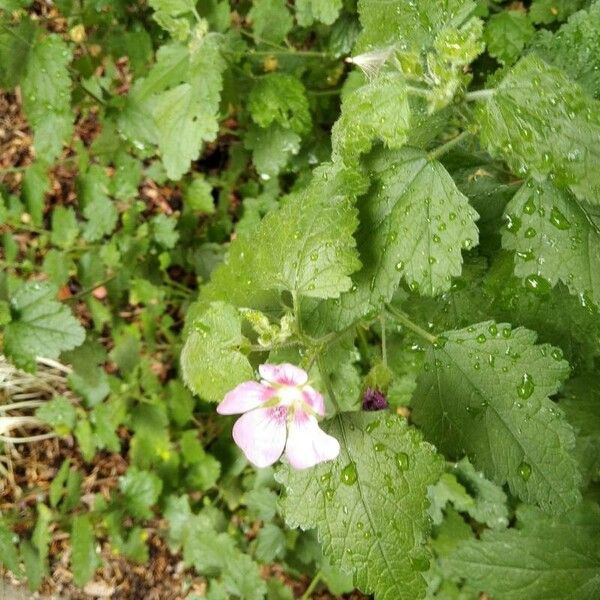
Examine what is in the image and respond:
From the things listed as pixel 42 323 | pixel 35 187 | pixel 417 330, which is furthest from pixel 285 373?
pixel 35 187

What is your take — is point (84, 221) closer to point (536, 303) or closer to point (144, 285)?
point (144, 285)

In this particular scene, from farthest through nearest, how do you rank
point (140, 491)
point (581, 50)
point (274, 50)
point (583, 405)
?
point (140, 491), point (274, 50), point (583, 405), point (581, 50)

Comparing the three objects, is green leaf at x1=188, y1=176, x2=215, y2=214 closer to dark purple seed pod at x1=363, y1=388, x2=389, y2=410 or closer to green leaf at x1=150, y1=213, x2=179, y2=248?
green leaf at x1=150, y1=213, x2=179, y2=248

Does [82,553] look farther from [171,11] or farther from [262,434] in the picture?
[171,11]

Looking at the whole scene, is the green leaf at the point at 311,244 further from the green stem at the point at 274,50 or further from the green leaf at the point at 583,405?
the green stem at the point at 274,50

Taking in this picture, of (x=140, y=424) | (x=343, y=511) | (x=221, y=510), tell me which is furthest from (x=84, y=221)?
(x=343, y=511)
